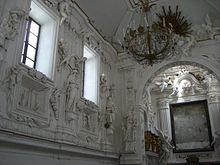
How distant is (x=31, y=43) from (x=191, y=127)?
9.69 meters

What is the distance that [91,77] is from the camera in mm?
9133

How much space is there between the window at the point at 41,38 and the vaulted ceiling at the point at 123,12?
2166 mm

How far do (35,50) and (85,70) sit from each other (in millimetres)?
2712

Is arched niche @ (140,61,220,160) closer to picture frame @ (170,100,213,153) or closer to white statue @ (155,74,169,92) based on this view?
white statue @ (155,74,169,92)

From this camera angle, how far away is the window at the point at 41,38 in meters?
6.57

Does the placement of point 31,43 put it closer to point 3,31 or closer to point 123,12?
point 3,31

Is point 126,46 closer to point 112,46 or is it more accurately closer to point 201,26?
point 112,46

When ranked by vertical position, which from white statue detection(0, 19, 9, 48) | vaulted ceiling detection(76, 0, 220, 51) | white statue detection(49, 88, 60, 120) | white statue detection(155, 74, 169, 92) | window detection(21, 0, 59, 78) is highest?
vaulted ceiling detection(76, 0, 220, 51)

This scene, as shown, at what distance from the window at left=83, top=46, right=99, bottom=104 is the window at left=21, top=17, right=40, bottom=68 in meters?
2.26

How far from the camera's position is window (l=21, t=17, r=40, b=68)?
6.36 m

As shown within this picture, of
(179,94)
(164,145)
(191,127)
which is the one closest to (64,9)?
(164,145)

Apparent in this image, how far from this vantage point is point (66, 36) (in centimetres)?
765

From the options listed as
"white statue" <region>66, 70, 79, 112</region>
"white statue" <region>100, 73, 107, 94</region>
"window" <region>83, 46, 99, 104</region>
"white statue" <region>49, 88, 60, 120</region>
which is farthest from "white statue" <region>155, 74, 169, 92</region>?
"white statue" <region>49, 88, 60, 120</region>

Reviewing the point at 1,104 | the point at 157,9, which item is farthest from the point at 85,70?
the point at 1,104
